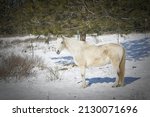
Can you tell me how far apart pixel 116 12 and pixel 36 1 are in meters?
1.61

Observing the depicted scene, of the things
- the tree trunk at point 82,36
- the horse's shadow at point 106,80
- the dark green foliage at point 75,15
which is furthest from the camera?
the tree trunk at point 82,36

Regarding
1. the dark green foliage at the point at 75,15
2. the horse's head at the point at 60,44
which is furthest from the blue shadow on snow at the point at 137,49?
the horse's head at the point at 60,44

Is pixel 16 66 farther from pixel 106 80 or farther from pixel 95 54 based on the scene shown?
pixel 106 80

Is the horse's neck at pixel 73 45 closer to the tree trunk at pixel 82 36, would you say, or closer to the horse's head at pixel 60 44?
the horse's head at pixel 60 44

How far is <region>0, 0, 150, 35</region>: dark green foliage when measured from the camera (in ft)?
20.5

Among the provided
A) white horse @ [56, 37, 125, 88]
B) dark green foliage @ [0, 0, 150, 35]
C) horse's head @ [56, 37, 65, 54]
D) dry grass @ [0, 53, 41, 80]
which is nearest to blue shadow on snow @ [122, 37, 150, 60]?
dark green foliage @ [0, 0, 150, 35]

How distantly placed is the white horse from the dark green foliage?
0.45m

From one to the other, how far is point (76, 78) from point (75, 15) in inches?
50.0

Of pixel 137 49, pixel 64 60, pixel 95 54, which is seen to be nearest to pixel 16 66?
pixel 64 60

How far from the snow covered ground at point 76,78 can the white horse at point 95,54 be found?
242 millimetres

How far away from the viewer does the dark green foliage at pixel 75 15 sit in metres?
6.25

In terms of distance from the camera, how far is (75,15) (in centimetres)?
638

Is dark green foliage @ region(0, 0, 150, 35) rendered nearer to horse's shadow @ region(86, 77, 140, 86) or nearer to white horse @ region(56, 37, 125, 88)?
white horse @ region(56, 37, 125, 88)

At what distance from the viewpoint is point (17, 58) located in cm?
680
